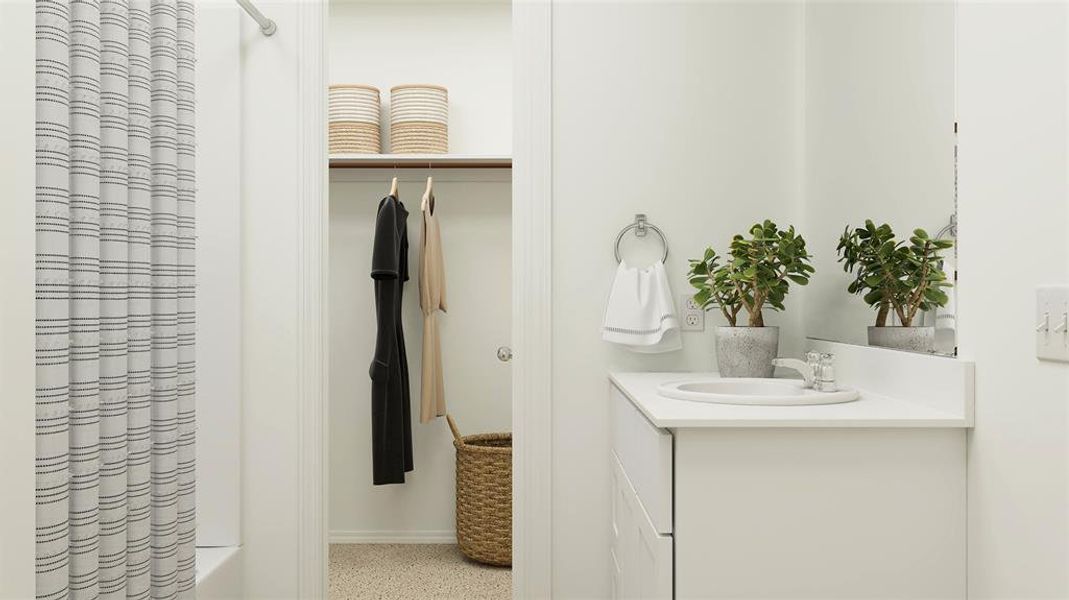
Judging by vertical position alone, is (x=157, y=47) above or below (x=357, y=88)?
below

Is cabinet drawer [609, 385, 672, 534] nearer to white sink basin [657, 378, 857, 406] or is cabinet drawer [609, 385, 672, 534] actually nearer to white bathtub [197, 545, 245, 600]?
white sink basin [657, 378, 857, 406]

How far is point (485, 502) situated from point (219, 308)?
134 cm

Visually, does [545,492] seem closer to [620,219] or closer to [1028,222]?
[620,219]

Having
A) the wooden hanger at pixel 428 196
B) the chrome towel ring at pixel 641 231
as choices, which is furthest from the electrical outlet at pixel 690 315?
the wooden hanger at pixel 428 196

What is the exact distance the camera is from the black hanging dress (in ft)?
9.80

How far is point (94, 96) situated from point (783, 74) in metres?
1.76

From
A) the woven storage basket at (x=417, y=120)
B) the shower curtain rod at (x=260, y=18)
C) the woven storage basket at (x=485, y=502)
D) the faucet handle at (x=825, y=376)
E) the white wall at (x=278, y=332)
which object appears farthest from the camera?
the woven storage basket at (x=417, y=120)

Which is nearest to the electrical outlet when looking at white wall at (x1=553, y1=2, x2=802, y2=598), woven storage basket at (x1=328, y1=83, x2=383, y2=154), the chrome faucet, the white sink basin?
white wall at (x1=553, y1=2, x2=802, y2=598)

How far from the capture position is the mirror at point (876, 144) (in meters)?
1.47

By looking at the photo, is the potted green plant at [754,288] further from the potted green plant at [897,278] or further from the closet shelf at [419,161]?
the closet shelf at [419,161]

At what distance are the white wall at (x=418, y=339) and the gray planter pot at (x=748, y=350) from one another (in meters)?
1.48

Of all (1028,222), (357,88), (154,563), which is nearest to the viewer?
(1028,222)

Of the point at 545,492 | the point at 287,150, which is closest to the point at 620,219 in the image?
the point at 545,492

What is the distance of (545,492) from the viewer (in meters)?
2.18
